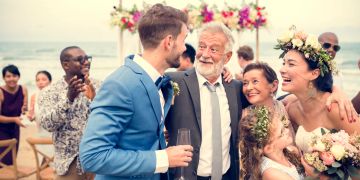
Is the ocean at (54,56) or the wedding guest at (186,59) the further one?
the ocean at (54,56)

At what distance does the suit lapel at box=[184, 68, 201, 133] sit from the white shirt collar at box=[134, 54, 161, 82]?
2.57ft

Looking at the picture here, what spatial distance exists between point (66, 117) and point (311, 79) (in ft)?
5.68

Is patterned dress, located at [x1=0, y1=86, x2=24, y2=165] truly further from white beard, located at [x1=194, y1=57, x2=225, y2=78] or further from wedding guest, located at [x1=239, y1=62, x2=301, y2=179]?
wedding guest, located at [x1=239, y1=62, x2=301, y2=179]

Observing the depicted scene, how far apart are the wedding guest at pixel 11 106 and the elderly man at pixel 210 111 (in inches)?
151

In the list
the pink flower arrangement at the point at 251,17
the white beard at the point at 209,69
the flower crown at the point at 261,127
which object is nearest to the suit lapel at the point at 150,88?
the flower crown at the point at 261,127

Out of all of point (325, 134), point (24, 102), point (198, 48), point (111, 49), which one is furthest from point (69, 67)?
point (111, 49)

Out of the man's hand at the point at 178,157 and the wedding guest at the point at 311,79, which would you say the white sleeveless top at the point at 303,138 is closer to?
the wedding guest at the point at 311,79

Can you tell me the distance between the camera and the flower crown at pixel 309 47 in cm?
271

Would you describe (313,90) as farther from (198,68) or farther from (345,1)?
(345,1)

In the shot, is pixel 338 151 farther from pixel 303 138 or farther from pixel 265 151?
pixel 303 138

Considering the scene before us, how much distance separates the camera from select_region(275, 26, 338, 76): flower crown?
2.71 m

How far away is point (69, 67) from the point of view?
334 cm

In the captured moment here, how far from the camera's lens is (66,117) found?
3.16 meters

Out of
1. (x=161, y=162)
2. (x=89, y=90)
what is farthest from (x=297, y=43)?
(x=89, y=90)
